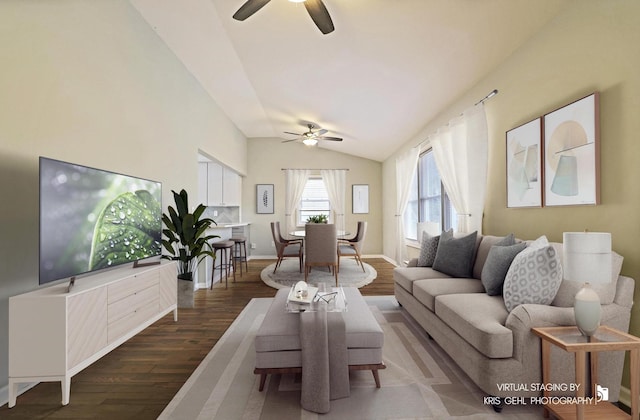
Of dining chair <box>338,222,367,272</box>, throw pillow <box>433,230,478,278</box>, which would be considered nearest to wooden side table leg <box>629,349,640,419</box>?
throw pillow <box>433,230,478,278</box>

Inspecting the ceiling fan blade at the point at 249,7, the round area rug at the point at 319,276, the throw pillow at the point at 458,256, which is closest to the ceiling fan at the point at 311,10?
the ceiling fan blade at the point at 249,7

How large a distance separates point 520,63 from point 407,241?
12.2ft

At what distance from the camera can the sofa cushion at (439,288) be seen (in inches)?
95.1

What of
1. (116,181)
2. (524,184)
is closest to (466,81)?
(524,184)

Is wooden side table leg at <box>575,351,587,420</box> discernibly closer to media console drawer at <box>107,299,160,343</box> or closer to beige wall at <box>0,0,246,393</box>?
media console drawer at <box>107,299,160,343</box>

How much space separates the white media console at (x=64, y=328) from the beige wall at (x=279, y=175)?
5.21m

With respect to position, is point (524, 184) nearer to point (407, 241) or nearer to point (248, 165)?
point (407, 241)

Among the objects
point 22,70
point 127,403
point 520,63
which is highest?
point 520,63

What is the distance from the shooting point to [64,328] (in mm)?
1664

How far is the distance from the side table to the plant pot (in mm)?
3443

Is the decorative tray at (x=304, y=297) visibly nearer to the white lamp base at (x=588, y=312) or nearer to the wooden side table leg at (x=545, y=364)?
the wooden side table leg at (x=545, y=364)

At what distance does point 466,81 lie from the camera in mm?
3285

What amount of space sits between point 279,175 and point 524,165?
5.71 m

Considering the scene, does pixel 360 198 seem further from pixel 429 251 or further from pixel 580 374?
pixel 580 374
